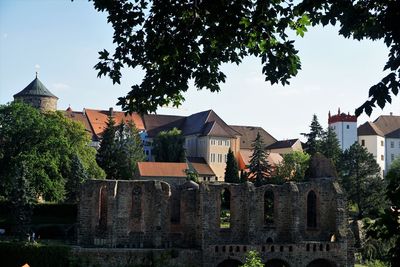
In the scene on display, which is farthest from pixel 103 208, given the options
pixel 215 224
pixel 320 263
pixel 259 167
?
pixel 259 167

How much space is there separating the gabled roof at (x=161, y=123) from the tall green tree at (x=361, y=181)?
41.3 metres

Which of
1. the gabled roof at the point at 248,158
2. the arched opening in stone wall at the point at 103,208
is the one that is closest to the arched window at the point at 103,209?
the arched opening in stone wall at the point at 103,208

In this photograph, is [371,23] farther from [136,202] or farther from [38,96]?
[38,96]

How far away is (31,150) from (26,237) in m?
15.4

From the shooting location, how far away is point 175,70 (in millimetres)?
9734

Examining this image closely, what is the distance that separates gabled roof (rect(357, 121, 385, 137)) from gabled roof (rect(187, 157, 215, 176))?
25.9m

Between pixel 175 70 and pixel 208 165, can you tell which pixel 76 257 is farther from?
pixel 208 165

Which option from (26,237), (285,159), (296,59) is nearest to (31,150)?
(26,237)

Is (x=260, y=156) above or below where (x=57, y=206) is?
above

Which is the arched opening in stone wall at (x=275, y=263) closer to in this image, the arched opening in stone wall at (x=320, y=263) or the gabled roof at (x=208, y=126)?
the arched opening in stone wall at (x=320, y=263)

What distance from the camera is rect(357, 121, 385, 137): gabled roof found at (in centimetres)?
8700

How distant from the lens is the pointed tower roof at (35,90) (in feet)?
259

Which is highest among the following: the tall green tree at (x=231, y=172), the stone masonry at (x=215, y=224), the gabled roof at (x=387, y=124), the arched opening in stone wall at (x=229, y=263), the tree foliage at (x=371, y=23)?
the gabled roof at (x=387, y=124)

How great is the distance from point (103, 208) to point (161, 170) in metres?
31.5
